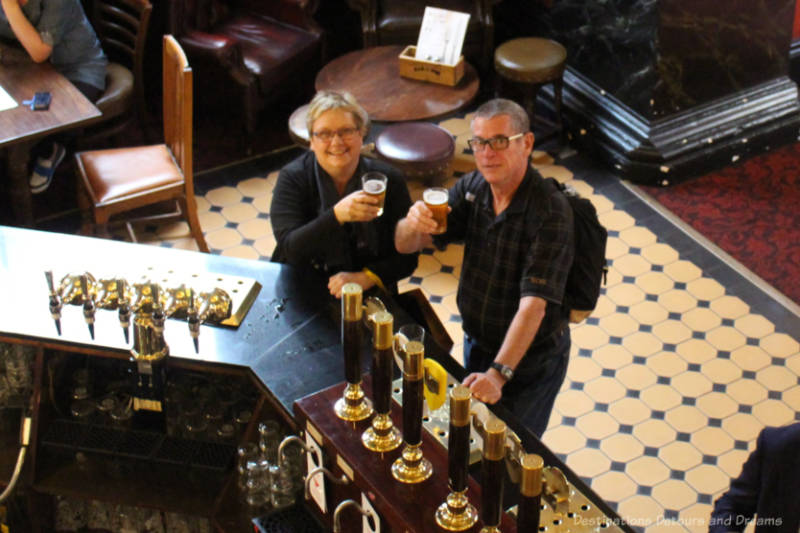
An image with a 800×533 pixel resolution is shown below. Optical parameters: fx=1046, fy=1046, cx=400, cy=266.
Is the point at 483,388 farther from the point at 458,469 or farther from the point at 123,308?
the point at 123,308

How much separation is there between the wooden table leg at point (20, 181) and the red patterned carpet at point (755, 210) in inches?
150

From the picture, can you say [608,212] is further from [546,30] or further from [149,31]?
[149,31]

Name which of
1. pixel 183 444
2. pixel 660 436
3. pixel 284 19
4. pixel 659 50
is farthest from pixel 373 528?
pixel 284 19

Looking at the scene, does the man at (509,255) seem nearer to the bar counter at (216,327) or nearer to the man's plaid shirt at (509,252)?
the man's plaid shirt at (509,252)

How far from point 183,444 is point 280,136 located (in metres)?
3.99

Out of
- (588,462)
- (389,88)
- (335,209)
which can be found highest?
(335,209)

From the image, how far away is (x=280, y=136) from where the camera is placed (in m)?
7.38

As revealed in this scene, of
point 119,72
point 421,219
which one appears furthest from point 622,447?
point 119,72

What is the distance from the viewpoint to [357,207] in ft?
12.0

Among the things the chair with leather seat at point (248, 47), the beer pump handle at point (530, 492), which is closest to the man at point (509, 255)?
the beer pump handle at point (530, 492)

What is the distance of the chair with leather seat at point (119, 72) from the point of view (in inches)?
251

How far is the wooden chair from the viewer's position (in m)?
5.60

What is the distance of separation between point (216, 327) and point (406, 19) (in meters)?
4.09

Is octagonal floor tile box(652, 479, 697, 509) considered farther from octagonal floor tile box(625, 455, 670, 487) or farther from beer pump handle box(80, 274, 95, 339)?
beer pump handle box(80, 274, 95, 339)
